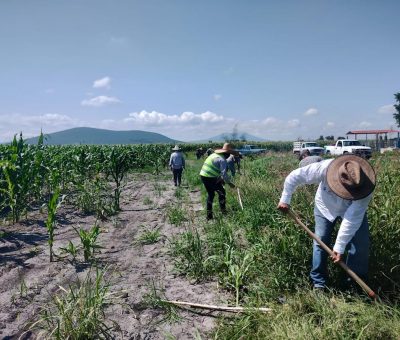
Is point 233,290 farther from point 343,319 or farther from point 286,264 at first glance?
point 343,319

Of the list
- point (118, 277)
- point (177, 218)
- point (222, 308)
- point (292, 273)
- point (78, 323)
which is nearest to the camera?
point (78, 323)

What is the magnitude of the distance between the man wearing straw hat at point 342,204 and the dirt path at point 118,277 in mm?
1315

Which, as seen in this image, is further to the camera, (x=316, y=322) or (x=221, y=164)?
(x=221, y=164)

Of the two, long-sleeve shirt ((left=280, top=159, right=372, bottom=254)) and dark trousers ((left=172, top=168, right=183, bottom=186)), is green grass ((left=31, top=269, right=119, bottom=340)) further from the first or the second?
dark trousers ((left=172, top=168, right=183, bottom=186))

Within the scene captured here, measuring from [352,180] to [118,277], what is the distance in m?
3.07

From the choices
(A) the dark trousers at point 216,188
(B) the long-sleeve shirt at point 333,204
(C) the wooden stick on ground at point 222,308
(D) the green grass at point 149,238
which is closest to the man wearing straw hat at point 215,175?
(A) the dark trousers at point 216,188

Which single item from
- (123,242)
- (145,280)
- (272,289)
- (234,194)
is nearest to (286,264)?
(272,289)

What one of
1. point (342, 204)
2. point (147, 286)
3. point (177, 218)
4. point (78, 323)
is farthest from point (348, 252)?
point (177, 218)

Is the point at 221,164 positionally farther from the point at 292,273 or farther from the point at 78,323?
the point at 78,323

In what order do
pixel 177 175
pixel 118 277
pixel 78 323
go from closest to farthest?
pixel 78 323 < pixel 118 277 < pixel 177 175

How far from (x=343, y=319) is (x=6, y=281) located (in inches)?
157

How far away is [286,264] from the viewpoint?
14.0 ft

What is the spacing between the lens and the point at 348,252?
12.3ft

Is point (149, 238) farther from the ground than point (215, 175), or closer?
closer
